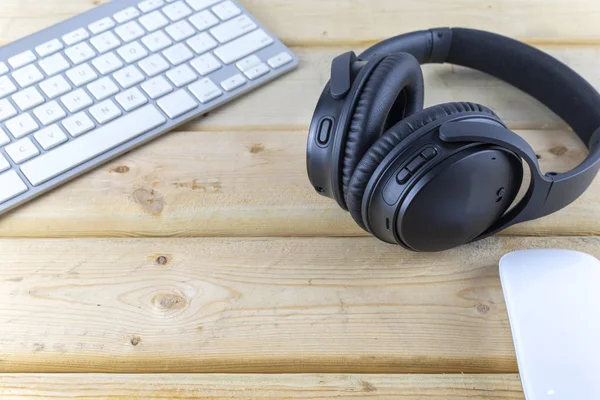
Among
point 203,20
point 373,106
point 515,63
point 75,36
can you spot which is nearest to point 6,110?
point 75,36

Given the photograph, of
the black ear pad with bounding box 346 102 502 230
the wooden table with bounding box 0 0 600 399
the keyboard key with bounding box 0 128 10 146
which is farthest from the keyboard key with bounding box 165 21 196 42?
the black ear pad with bounding box 346 102 502 230

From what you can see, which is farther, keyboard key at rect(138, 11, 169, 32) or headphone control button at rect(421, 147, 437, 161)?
keyboard key at rect(138, 11, 169, 32)

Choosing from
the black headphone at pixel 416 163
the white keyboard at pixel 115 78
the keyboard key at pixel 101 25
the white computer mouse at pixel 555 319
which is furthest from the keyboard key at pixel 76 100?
the white computer mouse at pixel 555 319

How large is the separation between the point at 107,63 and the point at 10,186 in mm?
174

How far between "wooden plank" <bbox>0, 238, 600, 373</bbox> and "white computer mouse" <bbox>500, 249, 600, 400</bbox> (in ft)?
0.06

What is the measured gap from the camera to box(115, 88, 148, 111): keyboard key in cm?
65

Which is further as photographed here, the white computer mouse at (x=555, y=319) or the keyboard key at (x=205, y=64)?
the keyboard key at (x=205, y=64)

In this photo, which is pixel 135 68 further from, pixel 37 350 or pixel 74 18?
pixel 37 350

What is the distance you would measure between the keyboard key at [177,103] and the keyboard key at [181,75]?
0.01m

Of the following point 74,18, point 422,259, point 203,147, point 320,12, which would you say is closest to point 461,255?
point 422,259

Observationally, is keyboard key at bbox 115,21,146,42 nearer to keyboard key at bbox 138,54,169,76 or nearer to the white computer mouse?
keyboard key at bbox 138,54,169,76

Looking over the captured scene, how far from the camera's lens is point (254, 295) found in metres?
0.53

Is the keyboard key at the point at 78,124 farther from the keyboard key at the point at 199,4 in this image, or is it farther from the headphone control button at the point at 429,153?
the headphone control button at the point at 429,153

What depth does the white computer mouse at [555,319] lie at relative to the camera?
1.52 ft
